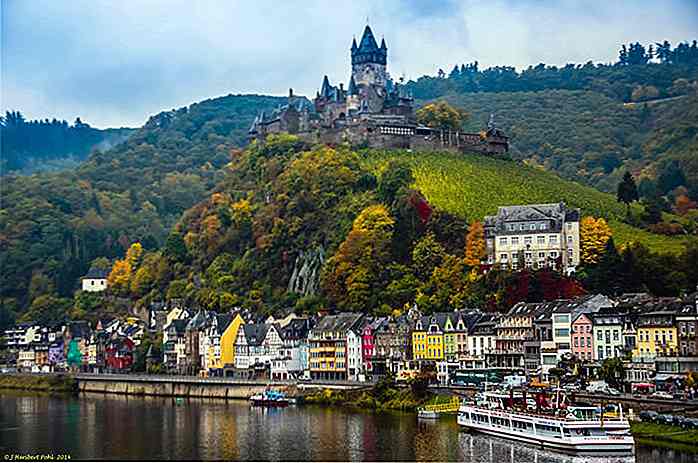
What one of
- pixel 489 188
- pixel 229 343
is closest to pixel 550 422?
pixel 229 343

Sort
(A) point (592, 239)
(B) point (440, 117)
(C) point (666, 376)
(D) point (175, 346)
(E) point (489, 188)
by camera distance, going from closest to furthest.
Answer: (C) point (666, 376), (A) point (592, 239), (D) point (175, 346), (E) point (489, 188), (B) point (440, 117)

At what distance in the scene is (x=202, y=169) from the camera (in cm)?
16612

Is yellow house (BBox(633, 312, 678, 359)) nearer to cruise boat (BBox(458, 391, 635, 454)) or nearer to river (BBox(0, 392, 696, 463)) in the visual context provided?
cruise boat (BBox(458, 391, 635, 454))

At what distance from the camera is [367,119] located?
337 feet

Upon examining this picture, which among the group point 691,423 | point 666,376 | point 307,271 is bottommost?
point 691,423

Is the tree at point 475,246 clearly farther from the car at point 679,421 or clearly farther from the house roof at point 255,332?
the car at point 679,421

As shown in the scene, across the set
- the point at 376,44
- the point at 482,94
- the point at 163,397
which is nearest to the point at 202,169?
the point at 482,94

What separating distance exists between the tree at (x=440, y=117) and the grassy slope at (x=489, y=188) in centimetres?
603

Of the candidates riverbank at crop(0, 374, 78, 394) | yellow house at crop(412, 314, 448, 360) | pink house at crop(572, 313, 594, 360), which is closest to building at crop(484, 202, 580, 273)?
yellow house at crop(412, 314, 448, 360)

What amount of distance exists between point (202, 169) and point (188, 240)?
64.6 metres

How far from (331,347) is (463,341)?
30.3 feet

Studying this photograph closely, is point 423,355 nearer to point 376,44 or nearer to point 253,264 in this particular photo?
point 253,264

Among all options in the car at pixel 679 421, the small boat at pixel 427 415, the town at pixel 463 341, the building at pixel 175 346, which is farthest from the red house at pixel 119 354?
the car at pixel 679 421

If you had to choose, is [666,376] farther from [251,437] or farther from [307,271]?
[307,271]
